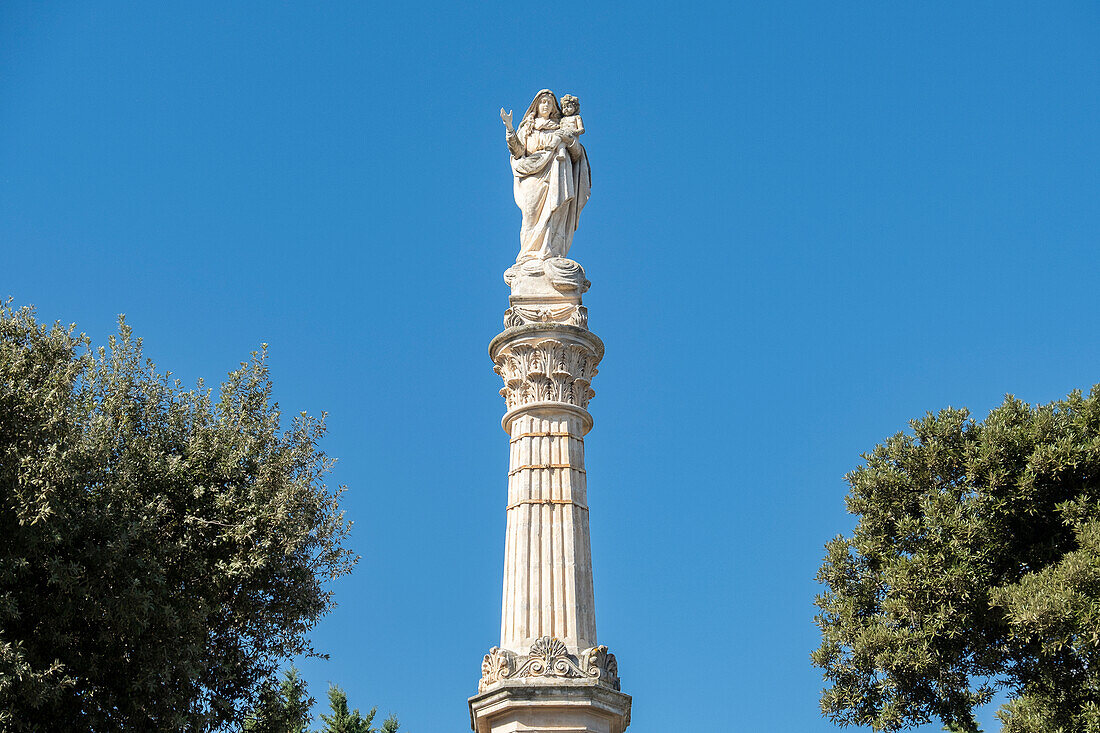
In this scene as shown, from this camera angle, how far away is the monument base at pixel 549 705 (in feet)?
39.1

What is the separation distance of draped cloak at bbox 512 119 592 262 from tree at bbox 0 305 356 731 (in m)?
3.85

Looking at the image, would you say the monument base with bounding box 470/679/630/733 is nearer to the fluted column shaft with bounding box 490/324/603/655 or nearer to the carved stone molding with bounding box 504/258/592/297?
the fluted column shaft with bounding box 490/324/603/655

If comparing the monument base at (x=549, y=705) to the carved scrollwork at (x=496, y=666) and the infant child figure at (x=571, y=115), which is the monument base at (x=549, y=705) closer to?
the carved scrollwork at (x=496, y=666)

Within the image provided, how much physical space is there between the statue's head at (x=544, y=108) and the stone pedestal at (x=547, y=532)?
7.46 ft

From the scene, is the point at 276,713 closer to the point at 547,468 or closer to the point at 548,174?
the point at 547,468

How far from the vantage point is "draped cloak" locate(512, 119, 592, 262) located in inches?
612

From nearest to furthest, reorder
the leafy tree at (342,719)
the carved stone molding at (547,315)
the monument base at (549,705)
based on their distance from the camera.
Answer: the monument base at (549,705) → the carved stone molding at (547,315) → the leafy tree at (342,719)

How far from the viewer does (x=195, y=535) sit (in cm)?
1329

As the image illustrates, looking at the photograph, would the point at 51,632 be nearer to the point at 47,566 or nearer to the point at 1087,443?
the point at 47,566

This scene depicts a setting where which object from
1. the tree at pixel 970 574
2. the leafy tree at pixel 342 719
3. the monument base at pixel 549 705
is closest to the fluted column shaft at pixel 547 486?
the monument base at pixel 549 705

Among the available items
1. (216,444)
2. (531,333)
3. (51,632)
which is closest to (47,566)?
(51,632)

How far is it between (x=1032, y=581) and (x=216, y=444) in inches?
426

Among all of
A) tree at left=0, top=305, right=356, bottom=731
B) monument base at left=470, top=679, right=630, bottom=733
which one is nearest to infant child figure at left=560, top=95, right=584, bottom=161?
tree at left=0, top=305, right=356, bottom=731

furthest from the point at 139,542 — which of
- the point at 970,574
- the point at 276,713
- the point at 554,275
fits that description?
the point at 970,574
